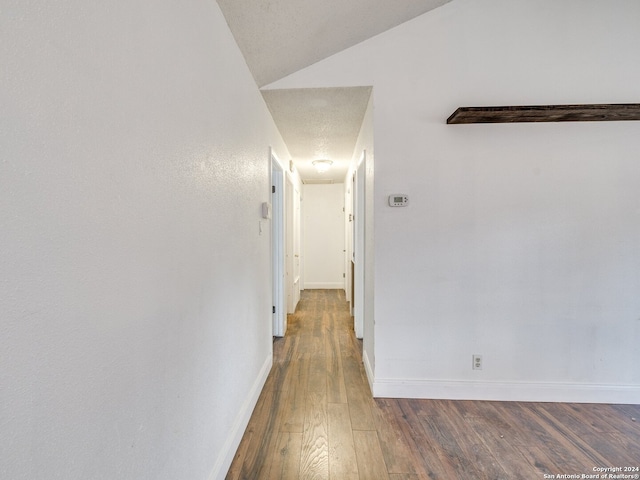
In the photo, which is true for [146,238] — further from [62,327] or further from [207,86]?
[207,86]

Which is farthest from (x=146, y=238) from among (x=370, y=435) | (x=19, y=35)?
(x=370, y=435)

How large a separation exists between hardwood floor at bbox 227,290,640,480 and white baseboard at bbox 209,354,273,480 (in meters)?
0.05

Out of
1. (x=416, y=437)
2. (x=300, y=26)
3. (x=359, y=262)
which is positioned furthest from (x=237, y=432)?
(x=300, y=26)

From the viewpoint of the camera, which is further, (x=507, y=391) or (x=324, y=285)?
(x=324, y=285)

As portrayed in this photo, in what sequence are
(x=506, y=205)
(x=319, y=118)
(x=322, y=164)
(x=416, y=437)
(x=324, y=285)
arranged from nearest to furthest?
(x=416, y=437) → (x=506, y=205) → (x=319, y=118) → (x=322, y=164) → (x=324, y=285)

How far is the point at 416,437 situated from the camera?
1694mm

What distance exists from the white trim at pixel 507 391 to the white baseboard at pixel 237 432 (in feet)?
2.83

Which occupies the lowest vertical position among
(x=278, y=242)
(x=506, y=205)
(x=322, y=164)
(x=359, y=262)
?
(x=359, y=262)

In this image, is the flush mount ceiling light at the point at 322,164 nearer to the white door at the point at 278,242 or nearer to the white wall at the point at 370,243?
the white door at the point at 278,242

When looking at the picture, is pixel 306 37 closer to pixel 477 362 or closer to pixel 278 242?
pixel 278 242

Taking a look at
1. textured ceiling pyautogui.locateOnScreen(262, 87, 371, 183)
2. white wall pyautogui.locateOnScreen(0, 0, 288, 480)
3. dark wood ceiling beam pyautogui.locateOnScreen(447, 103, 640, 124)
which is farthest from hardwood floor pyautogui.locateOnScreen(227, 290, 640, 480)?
textured ceiling pyautogui.locateOnScreen(262, 87, 371, 183)

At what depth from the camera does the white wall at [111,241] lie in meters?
0.51

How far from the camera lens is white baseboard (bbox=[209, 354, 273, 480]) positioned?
53.2 inches

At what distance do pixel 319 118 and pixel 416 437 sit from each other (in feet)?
8.40
